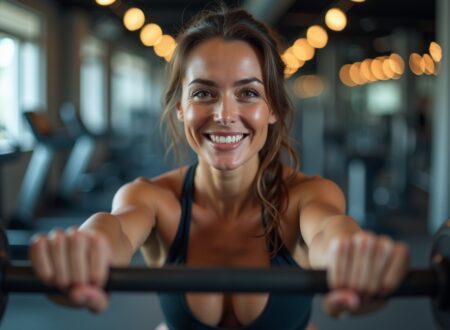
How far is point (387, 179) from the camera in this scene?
10.8 meters

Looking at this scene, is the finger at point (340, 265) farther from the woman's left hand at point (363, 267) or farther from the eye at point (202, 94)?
the eye at point (202, 94)

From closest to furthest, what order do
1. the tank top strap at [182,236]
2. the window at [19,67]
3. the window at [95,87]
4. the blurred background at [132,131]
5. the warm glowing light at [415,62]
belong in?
the tank top strap at [182,236] → the blurred background at [132,131] → the window at [19,67] → the warm glowing light at [415,62] → the window at [95,87]

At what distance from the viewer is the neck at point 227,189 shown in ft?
5.19

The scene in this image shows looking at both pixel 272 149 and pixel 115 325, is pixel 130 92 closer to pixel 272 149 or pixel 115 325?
pixel 115 325

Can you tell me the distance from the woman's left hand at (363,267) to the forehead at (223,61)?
0.61 metres

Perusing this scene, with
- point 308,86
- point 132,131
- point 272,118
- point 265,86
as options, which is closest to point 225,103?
point 265,86

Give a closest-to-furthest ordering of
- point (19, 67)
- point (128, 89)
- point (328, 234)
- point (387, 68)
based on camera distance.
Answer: point (328, 234)
point (19, 67)
point (128, 89)
point (387, 68)

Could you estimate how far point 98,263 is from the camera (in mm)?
813

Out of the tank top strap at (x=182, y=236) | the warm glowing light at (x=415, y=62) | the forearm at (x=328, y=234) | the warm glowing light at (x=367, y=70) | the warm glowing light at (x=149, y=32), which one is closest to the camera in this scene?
the forearm at (x=328, y=234)

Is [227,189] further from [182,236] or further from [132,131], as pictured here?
[132,131]

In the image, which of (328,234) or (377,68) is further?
(377,68)

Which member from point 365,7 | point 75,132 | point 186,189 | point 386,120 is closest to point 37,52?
point 75,132

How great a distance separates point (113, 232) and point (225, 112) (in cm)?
34

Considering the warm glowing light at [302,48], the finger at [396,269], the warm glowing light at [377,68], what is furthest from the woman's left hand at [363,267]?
the warm glowing light at [377,68]
